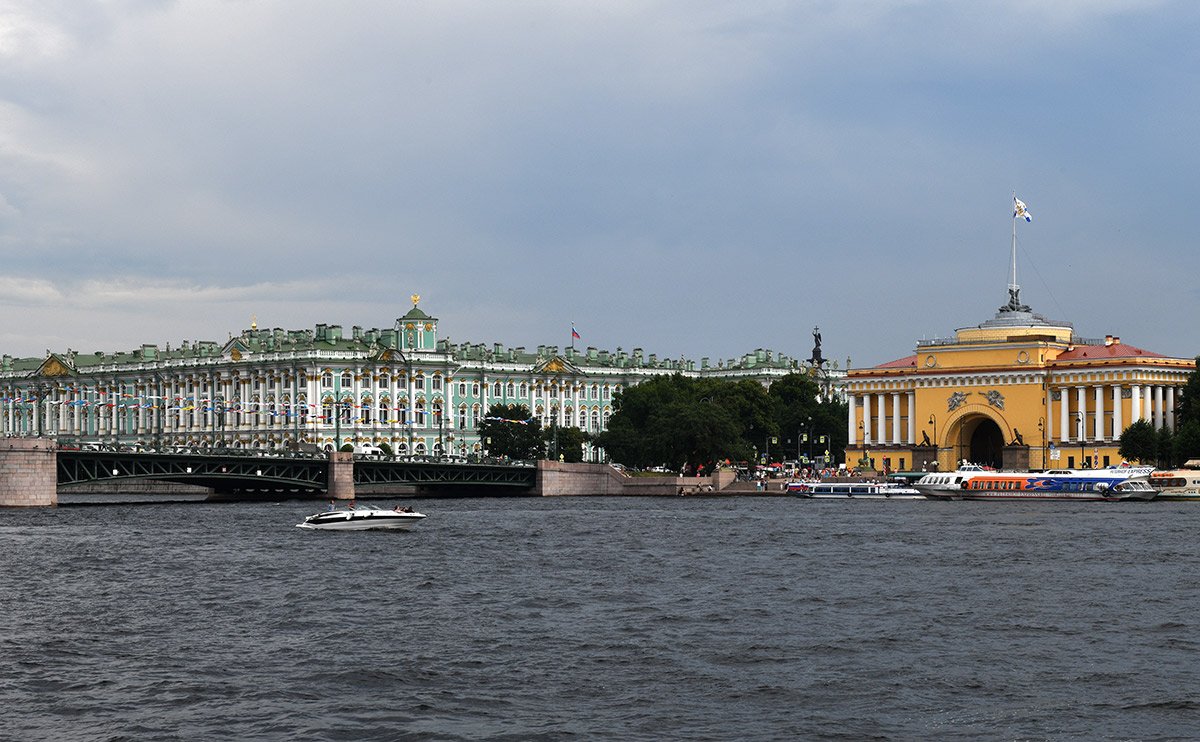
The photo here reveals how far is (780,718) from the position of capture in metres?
20.9

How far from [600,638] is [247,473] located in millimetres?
46240

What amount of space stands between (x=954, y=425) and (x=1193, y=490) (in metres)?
27.6

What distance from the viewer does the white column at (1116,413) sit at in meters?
98.1

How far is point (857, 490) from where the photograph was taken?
287ft

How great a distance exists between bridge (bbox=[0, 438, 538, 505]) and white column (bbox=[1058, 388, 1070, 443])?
29.3 metres

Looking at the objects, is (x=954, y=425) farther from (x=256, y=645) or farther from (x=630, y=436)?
(x=256, y=645)

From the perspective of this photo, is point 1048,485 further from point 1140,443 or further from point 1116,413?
point 1116,413

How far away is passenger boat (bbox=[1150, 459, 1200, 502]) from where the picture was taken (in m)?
78.1

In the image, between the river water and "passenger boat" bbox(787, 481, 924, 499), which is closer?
the river water

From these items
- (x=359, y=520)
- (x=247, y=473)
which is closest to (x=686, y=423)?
(x=247, y=473)

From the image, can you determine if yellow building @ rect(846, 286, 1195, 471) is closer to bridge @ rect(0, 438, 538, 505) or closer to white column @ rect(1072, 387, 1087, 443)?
white column @ rect(1072, 387, 1087, 443)

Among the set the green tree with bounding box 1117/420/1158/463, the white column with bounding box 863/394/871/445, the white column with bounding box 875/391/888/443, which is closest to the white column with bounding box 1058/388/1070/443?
the green tree with bounding box 1117/420/1158/463

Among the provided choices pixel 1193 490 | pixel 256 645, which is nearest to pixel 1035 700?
pixel 256 645

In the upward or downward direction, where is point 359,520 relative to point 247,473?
downward
